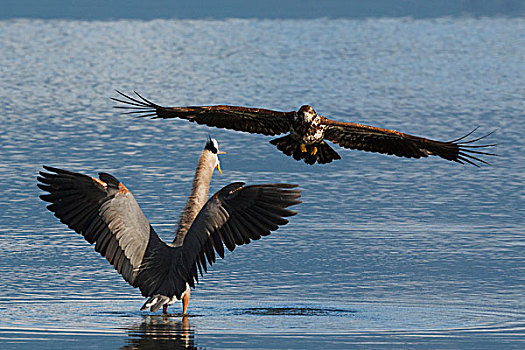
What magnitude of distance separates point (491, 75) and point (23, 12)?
18746mm

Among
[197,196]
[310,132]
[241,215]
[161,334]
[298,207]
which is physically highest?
[298,207]

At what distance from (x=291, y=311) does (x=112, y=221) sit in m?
1.61

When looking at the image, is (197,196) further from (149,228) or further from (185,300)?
(185,300)

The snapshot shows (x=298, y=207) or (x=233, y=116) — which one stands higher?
(x=233, y=116)

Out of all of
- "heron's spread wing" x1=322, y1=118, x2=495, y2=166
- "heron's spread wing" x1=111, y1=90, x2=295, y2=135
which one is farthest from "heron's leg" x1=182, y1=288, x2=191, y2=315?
"heron's spread wing" x1=322, y1=118, x2=495, y2=166

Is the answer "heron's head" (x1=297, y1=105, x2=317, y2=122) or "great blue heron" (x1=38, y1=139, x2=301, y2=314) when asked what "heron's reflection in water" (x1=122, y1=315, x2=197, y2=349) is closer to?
"great blue heron" (x1=38, y1=139, x2=301, y2=314)

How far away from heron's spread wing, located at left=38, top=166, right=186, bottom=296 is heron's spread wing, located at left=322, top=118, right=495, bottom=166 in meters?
2.47

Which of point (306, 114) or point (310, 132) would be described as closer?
point (306, 114)

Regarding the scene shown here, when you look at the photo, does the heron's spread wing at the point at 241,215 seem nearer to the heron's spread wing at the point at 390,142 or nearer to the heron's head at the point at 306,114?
the heron's head at the point at 306,114

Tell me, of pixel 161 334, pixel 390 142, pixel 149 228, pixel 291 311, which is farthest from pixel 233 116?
pixel 161 334

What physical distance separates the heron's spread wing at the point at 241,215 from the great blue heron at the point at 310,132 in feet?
6.19

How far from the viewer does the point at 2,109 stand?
69.4ft

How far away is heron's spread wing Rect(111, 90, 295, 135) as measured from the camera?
39.1 feet

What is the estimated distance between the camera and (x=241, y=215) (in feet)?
32.5
